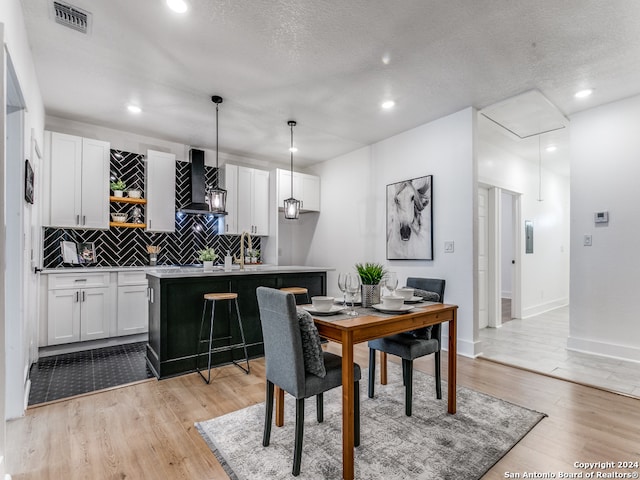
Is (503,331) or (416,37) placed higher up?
(416,37)

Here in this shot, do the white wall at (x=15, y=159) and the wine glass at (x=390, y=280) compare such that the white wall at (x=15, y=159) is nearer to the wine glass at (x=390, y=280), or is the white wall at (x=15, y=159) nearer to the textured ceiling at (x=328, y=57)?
the textured ceiling at (x=328, y=57)

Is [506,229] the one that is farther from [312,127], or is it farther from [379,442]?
[379,442]

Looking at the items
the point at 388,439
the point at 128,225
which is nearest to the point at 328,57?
the point at 388,439

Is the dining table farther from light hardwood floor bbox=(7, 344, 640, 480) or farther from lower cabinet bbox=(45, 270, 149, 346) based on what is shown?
lower cabinet bbox=(45, 270, 149, 346)

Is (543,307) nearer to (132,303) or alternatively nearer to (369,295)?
(369,295)

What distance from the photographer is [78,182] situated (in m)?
4.09

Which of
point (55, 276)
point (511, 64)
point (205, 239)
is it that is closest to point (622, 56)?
point (511, 64)

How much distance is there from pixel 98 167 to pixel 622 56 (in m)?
5.49

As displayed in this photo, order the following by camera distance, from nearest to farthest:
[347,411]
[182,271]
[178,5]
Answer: [347,411] < [178,5] < [182,271]

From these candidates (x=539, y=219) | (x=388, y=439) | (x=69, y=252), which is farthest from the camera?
(x=539, y=219)

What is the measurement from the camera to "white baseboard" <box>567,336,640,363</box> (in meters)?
3.46

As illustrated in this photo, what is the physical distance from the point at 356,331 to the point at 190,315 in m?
2.12

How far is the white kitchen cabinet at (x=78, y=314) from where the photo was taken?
3742 mm

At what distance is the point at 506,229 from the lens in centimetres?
834
